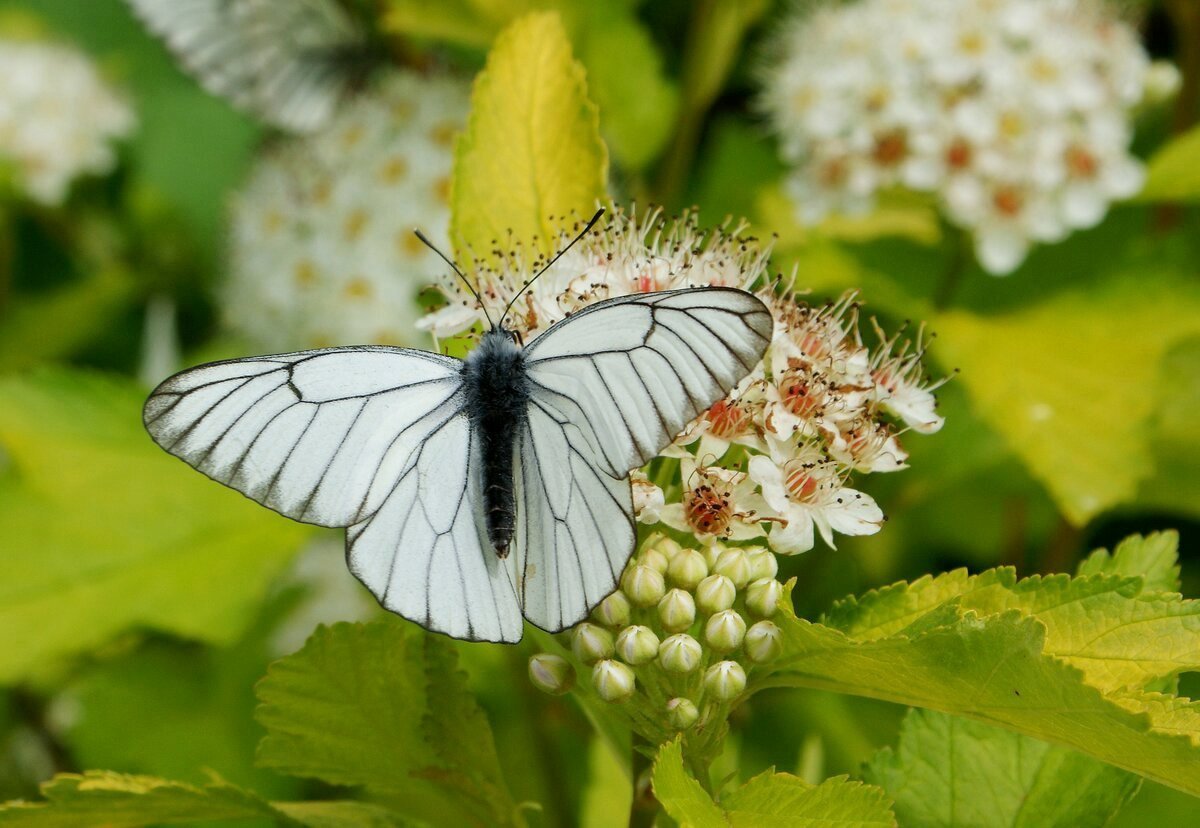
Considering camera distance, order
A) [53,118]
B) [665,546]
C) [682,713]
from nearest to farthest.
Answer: [682,713] → [665,546] → [53,118]

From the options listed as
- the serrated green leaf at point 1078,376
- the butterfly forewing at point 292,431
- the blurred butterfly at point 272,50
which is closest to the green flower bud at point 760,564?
the butterfly forewing at point 292,431

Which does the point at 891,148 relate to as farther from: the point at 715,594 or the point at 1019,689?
the point at 1019,689

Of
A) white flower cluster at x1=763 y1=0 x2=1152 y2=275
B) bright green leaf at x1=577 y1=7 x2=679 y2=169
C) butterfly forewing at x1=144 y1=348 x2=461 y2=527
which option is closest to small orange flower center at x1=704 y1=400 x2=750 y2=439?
butterfly forewing at x1=144 y1=348 x2=461 y2=527

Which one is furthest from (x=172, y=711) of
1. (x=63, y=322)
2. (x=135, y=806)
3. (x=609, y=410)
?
(x=609, y=410)

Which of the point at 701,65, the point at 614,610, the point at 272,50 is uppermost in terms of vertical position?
the point at 272,50

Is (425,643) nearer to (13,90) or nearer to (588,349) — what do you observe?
(588,349)

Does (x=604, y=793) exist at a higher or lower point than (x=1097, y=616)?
lower

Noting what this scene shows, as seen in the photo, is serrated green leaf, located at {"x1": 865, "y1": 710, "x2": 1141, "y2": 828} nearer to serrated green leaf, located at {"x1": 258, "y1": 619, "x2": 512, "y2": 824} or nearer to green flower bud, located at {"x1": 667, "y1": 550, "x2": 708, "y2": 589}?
green flower bud, located at {"x1": 667, "y1": 550, "x2": 708, "y2": 589}
